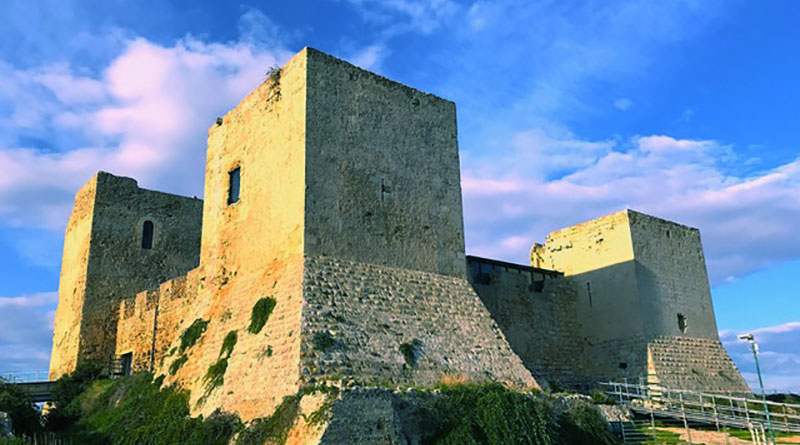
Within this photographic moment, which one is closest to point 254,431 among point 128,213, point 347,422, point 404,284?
point 347,422

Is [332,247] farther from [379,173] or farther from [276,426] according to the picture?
[276,426]

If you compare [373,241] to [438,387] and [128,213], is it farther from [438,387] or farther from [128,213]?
[128,213]

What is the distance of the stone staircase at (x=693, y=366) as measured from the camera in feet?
71.5

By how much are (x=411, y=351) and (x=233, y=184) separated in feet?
24.0

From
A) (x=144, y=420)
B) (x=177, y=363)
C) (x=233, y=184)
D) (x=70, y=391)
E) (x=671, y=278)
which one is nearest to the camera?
(x=144, y=420)

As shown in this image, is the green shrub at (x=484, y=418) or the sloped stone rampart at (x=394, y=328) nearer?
the green shrub at (x=484, y=418)

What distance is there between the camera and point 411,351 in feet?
44.6

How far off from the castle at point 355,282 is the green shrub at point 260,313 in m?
0.07

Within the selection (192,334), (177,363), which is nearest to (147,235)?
(192,334)

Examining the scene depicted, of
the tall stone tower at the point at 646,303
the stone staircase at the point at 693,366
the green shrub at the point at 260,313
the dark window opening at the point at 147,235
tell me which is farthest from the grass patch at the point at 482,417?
the dark window opening at the point at 147,235

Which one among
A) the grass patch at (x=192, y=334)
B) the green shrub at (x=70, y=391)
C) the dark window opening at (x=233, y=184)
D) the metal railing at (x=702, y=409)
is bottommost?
the metal railing at (x=702, y=409)

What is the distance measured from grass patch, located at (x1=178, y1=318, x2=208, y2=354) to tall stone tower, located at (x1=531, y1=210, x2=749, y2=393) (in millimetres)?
13869

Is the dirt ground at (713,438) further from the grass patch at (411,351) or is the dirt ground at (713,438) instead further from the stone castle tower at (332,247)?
the grass patch at (411,351)

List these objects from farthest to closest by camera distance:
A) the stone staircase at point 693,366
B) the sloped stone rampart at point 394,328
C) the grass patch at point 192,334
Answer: the stone staircase at point 693,366
the grass patch at point 192,334
the sloped stone rampart at point 394,328
